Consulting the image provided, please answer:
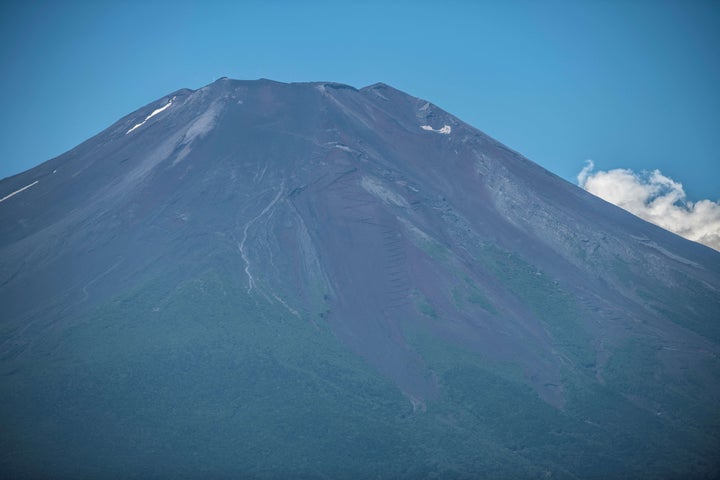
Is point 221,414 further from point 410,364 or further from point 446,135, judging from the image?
point 446,135

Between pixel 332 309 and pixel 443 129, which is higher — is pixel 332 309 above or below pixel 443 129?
below

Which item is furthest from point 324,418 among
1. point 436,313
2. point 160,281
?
point 160,281

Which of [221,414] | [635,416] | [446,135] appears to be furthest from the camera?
[446,135]

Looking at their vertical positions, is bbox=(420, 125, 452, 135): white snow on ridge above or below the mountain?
above

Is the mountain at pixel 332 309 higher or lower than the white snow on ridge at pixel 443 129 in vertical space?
lower

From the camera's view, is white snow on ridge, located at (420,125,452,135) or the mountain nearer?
the mountain

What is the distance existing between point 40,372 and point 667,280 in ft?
174

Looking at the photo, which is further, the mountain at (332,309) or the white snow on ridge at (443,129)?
the white snow on ridge at (443,129)

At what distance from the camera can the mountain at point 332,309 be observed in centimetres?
4834

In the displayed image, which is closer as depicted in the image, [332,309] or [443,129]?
[332,309]

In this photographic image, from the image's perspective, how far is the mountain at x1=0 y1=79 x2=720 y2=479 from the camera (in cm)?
4834

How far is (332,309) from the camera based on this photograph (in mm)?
59750

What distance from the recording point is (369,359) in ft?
184

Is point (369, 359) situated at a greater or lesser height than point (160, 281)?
lesser
